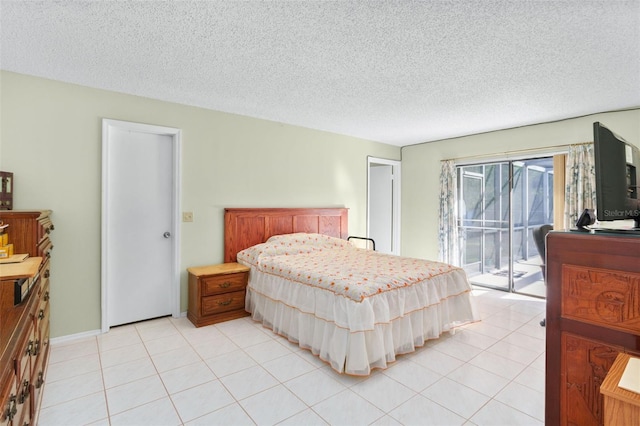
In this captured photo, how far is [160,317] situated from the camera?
353cm

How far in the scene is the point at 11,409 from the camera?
3.71 ft

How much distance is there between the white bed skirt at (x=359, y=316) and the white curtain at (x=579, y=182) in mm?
2004

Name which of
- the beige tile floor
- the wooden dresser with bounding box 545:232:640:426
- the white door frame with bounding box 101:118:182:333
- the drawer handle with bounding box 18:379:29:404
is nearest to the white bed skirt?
the beige tile floor

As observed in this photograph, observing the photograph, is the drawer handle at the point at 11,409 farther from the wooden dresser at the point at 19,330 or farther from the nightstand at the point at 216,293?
the nightstand at the point at 216,293

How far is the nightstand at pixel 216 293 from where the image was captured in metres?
3.30

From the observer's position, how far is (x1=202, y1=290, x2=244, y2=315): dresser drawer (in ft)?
10.9

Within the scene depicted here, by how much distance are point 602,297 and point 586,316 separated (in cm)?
10

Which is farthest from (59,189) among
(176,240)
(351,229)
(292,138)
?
(351,229)

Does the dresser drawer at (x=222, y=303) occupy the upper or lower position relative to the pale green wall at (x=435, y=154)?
lower

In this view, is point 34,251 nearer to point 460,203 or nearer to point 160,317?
point 160,317

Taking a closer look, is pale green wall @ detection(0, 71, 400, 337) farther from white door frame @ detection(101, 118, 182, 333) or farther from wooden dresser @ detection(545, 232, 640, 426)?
wooden dresser @ detection(545, 232, 640, 426)

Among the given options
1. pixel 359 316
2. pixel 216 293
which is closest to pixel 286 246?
pixel 216 293

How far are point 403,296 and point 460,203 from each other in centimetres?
328

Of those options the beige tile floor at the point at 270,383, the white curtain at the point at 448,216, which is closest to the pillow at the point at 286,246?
the beige tile floor at the point at 270,383
